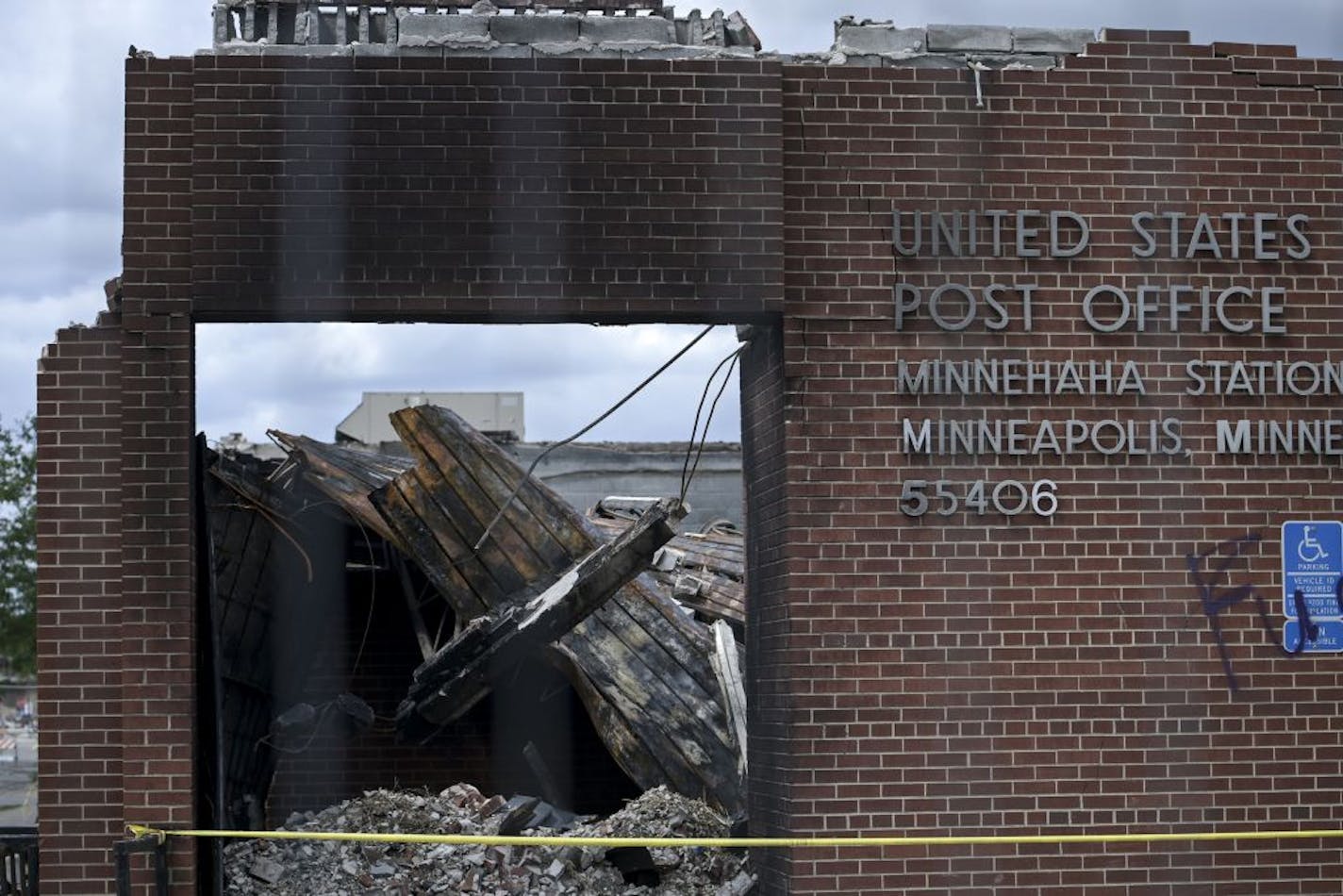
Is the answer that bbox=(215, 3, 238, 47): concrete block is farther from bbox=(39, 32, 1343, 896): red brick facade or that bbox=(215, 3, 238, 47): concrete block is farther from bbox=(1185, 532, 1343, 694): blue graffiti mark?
bbox=(1185, 532, 1343, 694): blue graffiti mark

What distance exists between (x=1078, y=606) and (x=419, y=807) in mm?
5290

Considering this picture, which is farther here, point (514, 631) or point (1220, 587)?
point (514, 631)

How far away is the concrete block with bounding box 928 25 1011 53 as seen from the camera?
1066 cm

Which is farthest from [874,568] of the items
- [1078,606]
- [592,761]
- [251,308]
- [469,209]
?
[592,761]

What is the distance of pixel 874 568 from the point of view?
33.6 ft

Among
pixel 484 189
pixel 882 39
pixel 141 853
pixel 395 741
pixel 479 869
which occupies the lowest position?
pixel 479 869

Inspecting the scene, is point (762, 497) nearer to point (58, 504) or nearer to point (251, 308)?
point (251, 308)

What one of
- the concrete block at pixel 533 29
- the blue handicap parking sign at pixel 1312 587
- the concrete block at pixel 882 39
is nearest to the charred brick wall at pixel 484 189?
the concrete block at pixel 533 29

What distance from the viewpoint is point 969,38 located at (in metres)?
10.7

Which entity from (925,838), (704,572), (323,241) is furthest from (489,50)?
(704,572)

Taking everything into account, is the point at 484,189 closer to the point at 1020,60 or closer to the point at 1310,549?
the point at 1020,60

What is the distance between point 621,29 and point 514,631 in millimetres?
4847

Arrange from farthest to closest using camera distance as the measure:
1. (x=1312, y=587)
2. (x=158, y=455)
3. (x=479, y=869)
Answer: (x=479, y=869) → (x=1312, y=587) → (x=158, y=455)

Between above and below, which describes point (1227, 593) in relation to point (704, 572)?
below
